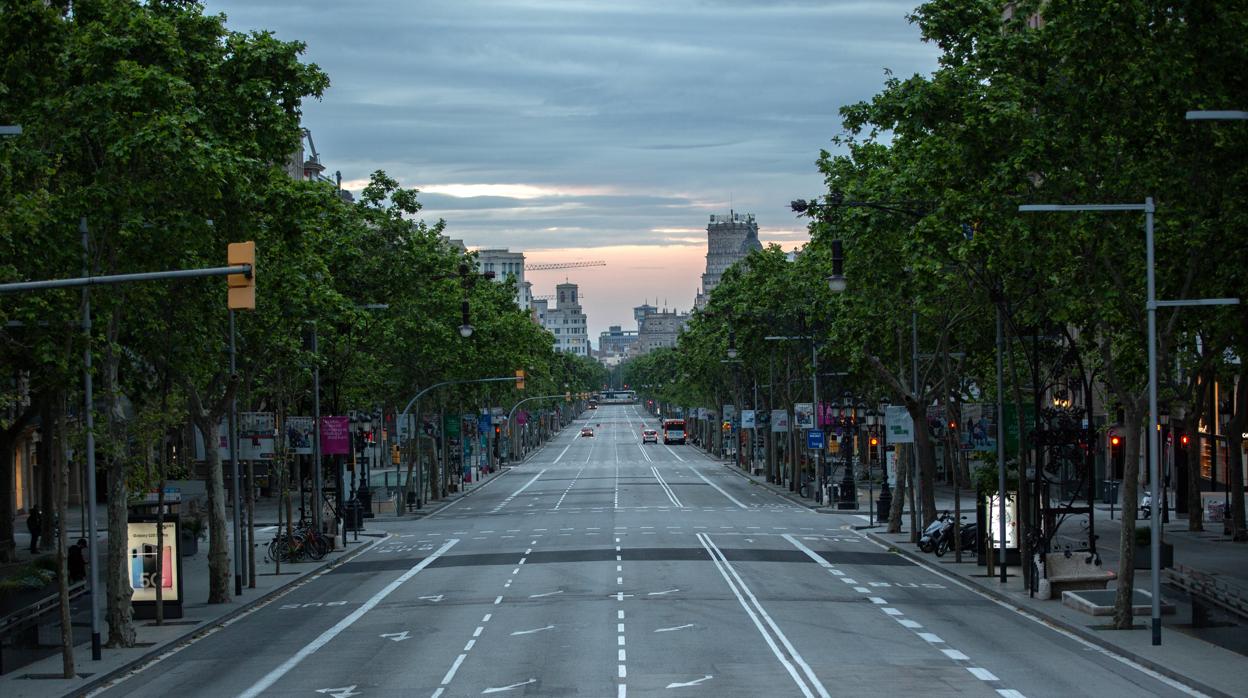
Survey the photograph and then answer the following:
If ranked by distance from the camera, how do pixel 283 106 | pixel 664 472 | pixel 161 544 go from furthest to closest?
pixel 664 472
pixel 283 106
pixel 161 544

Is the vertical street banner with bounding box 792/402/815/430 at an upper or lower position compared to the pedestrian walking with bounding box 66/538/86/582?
upper

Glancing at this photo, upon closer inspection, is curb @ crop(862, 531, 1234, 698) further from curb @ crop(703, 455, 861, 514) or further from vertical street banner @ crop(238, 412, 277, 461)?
curb @ crop(703, 455, 861, 514)

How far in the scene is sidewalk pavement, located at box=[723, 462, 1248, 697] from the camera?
26.1 meters

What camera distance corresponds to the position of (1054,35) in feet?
99.3

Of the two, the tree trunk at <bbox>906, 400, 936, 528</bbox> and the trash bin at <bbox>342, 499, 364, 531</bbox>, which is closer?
the tree trunk at <bbox>906, 400, 936, 528</bbox>

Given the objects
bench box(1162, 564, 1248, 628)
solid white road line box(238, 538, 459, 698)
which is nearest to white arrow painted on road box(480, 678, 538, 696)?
solid white road line box(238, 538, 459, 698)

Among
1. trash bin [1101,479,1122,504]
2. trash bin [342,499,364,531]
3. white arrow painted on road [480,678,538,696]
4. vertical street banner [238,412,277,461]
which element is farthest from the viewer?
trash bin [1101,479,1122,504]

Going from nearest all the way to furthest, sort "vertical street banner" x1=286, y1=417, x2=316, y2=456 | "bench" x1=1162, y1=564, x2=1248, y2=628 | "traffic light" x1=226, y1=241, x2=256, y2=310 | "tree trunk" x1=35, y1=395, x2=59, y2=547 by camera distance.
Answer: "traffic light" x1=226, y1=241, x2=256, y2=310
"bench" x1=1162, y1=564, x2=1248, y2=628
"tree trunk" x1=35, y1=395, x2=59, y2=547
"vertical street banner" x1=286, y1=417, x2=316, y2=456

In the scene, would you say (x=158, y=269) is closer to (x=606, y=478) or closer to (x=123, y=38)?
(x=123, y=38)

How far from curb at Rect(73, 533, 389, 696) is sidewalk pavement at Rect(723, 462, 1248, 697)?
17.5 meters

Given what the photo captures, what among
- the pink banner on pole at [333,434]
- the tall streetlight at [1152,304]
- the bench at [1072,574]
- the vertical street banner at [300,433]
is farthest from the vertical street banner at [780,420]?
the tall streetlight at [1152,304]

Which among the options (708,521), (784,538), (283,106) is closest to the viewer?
(283,106)

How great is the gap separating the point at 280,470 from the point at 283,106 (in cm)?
1974

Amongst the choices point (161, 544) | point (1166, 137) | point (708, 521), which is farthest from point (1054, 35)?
point (708, 521)
